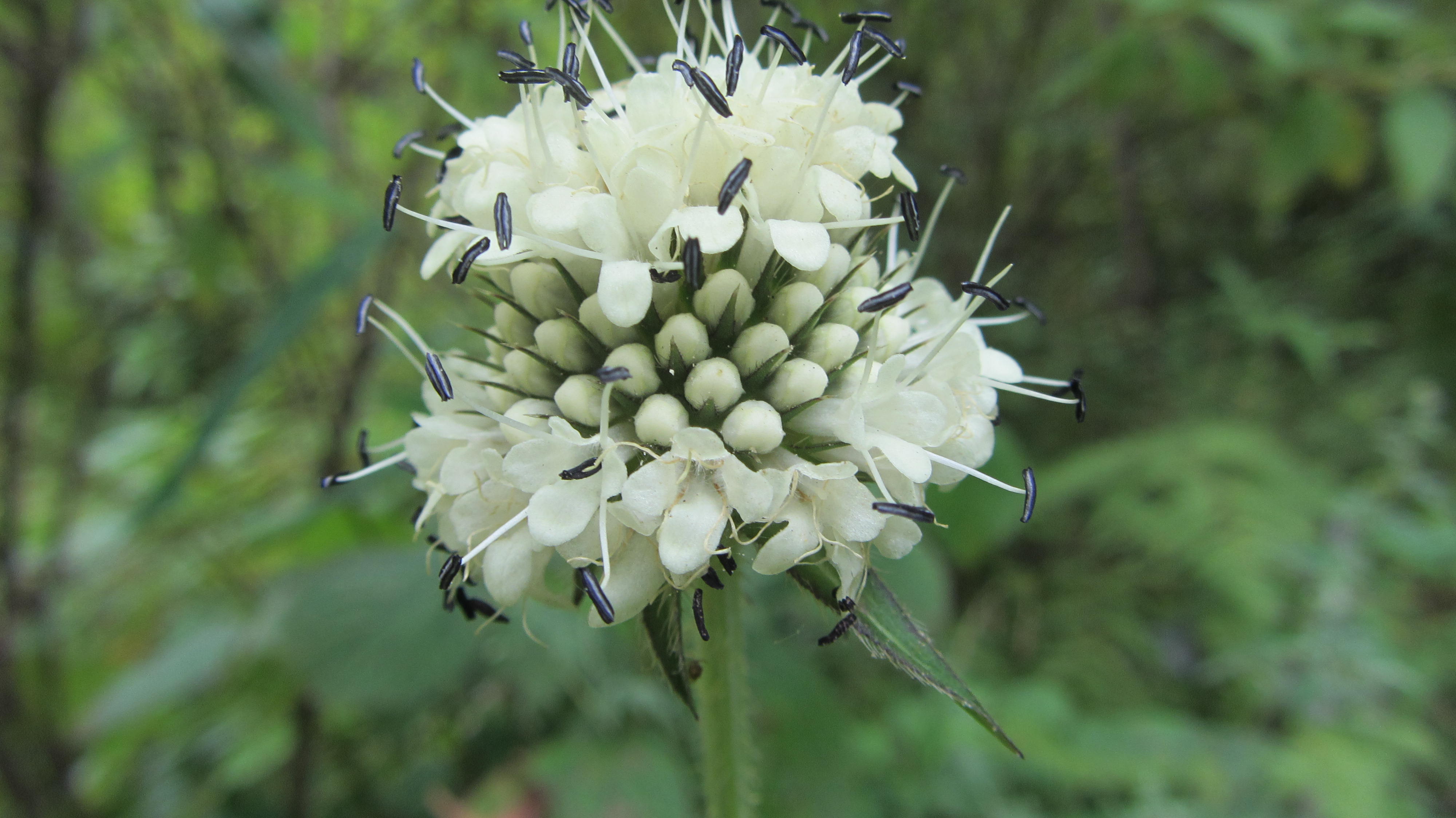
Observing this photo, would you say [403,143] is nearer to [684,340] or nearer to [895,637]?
[684,340]

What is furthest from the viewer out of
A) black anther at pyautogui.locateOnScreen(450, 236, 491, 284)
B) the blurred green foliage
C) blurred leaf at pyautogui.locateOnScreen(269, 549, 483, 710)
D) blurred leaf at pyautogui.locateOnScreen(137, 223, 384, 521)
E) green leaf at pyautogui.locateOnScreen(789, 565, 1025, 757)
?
the blurred green foliage

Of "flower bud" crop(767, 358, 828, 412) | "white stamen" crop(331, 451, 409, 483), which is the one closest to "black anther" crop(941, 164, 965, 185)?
"flower bud" crop(767, 358, 828, 412)

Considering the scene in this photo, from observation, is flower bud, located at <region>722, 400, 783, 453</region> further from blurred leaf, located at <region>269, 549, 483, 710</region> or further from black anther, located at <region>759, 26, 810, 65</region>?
blurred leaf, located at <region>269, 549, 483, 710</region>

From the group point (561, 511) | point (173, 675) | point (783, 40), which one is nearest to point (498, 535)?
point (561, 511)

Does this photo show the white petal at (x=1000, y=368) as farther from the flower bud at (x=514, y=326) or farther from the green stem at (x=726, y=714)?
the flower bud at (x=514, y=326)

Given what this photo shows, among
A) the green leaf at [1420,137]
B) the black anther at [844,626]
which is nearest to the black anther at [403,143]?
the black anther at [844,626]

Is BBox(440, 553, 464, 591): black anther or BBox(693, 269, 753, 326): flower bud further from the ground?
BBox(693, 269, 753, 326): flower bud
